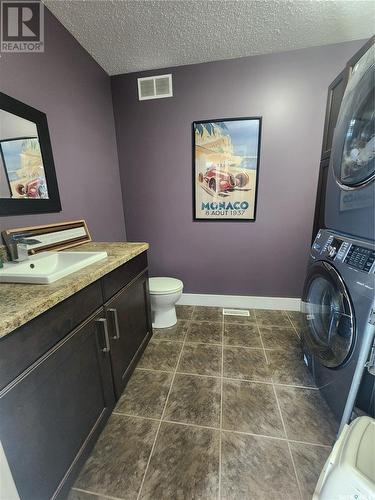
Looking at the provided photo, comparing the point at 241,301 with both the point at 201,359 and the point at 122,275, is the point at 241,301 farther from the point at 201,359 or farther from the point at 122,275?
the point at 122,275

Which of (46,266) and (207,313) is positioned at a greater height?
(46,266)

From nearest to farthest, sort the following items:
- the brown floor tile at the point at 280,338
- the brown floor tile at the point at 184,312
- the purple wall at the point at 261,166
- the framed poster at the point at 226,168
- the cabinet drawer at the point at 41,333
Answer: the cabinet drawer at the point at 41,333
the brown floor tile at the point at 280,338
the purple wall at the point at 261,166
the framed poster at the point at 226,168
the brown floor tile at the point at 184,312

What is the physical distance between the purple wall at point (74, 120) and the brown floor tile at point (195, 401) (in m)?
1.44

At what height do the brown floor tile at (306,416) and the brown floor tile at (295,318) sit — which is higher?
the brown floor tile at (306,416)

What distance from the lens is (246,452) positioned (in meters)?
1.02

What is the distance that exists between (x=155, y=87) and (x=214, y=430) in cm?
279

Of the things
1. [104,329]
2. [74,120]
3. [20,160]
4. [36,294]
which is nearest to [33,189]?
[20,160]

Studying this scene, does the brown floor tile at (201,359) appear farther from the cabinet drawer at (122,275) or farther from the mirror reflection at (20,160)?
the mirror reflection at (20,160)

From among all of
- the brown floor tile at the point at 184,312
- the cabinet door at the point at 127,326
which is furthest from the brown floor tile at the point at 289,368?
the cabinet door at the point at 127,326

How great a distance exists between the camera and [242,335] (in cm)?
190

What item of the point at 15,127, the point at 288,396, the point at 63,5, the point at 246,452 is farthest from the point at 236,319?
the point at 63,5

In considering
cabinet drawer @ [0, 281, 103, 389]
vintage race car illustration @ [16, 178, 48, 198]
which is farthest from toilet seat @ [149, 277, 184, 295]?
vintage race car illustration @ [16, 178, 48, 198]

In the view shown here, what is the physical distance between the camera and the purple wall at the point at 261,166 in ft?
6.04

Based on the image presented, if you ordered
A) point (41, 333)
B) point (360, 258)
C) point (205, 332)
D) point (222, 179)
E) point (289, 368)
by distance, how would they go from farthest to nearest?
point (222, 179) < point (205, 332) < point (289, 368) < point (360, 258) < point (41, 333)
